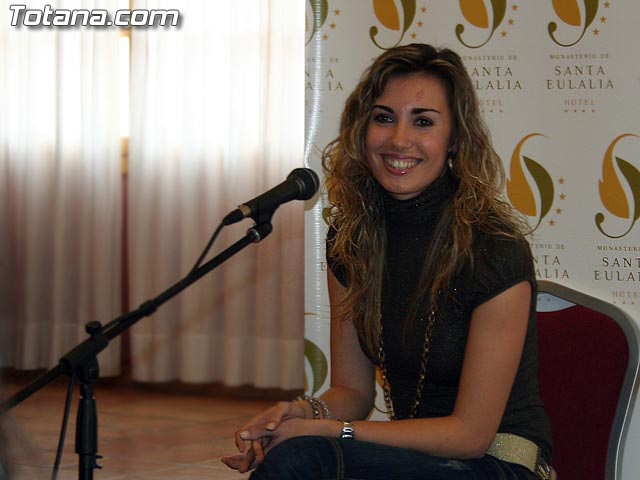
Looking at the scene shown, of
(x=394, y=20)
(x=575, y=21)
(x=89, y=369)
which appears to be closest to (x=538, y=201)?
(x=575, y=21)

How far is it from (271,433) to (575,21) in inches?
50.9

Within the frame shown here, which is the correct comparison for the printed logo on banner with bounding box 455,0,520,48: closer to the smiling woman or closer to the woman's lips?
the smiling woman

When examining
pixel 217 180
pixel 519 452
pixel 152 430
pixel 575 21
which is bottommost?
pixel 152 430

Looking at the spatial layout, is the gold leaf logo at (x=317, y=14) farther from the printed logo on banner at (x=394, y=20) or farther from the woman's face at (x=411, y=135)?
the woman's face at (x=411, y=135)

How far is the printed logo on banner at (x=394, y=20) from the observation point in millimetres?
2373

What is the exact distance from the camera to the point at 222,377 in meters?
4.50

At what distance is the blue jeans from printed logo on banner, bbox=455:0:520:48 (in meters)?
1.17

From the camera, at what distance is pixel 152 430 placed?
3.84 meters

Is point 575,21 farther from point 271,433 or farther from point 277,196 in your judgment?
point 271,433

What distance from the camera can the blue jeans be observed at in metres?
1.38

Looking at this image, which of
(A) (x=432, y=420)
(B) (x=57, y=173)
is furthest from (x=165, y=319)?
(A) (x=432, y=420)

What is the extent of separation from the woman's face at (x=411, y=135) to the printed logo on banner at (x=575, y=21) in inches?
24.7

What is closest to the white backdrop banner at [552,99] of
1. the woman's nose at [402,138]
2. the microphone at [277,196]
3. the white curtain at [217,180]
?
the woman's nose at [402,138]

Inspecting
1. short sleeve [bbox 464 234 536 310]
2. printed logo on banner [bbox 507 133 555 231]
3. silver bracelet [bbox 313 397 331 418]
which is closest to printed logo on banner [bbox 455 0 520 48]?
printed logo on banner [bbox 507 133 555 231]
